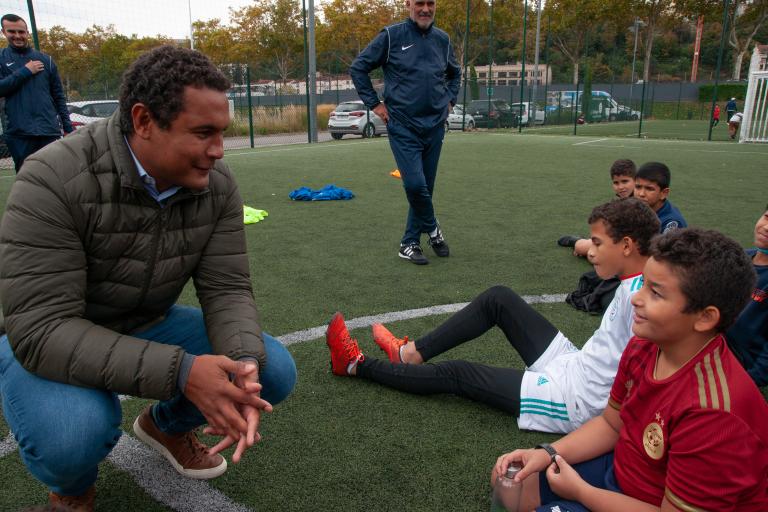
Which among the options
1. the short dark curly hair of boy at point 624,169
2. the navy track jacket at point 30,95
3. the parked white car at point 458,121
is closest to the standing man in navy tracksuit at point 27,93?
the navy track jacket at point 30,95

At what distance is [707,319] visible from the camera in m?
1.59

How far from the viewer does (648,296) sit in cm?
166

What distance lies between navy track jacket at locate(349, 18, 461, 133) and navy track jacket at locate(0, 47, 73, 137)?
3.89m

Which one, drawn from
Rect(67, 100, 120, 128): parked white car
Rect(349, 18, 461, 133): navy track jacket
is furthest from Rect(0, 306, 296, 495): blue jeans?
Rect(67, 100, 120, 128): parked white car

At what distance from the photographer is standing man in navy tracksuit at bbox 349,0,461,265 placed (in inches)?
201

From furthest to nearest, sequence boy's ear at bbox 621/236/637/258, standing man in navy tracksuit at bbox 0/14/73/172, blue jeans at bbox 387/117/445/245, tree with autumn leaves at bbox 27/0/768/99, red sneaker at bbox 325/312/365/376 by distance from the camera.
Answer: tree with autumn leaves at bbox 27/0/768/99 < standing man in navy tracksuit at bbox 0/14/73/172 < blue jeans at bbox 387/117/445/245 < red sneaker at bbox 325/312/365/376 < boy's ear at bbox 621/236/637/258

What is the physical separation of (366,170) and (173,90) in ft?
30.2

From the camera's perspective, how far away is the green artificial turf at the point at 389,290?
2.19 meters

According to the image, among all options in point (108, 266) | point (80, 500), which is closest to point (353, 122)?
point (108, 266)

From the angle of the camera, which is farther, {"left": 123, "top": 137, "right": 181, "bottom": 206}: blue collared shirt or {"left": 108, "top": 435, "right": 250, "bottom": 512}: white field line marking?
{"left": 108, "top": 435, "right": 250, "bottom": 512}: white field line marking

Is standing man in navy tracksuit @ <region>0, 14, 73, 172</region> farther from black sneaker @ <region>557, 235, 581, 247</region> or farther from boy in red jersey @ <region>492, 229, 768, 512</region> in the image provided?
boy in red jersey @ <region>492, 229, 768, 512</region>

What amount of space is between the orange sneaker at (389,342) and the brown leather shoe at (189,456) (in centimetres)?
103

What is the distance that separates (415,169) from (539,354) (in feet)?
8.99

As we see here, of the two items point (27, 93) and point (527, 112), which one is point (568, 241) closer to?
point (27, 93)
